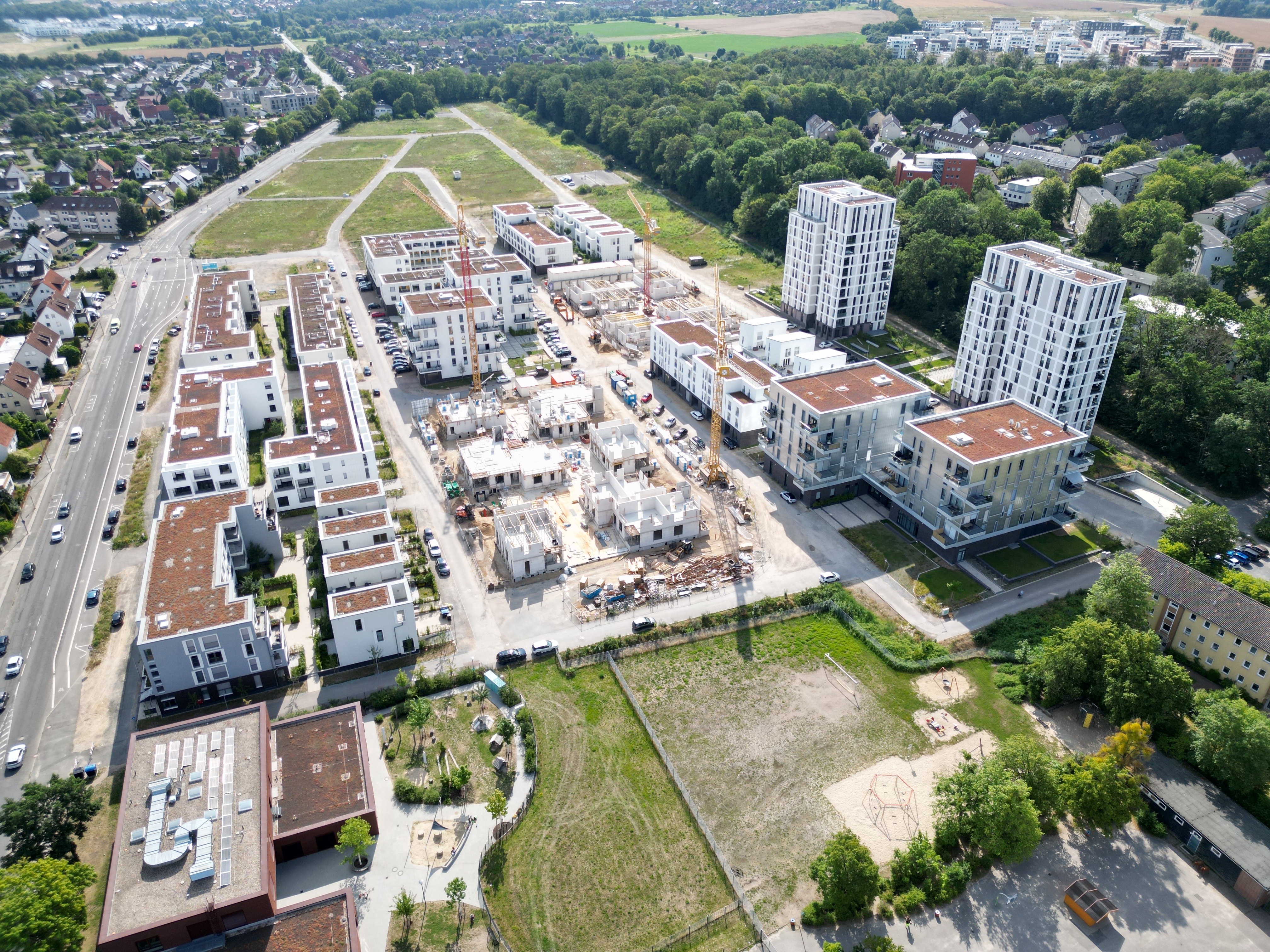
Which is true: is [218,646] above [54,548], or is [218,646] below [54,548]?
above

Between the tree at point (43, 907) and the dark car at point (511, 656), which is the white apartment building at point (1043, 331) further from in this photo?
the tree at point (43, 907)

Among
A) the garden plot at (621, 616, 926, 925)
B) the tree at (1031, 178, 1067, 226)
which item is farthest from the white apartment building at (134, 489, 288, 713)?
the tree at (1031, 178, 1067, 226)

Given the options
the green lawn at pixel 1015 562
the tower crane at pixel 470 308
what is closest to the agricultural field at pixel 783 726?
the green lawn at pixel 1015 562

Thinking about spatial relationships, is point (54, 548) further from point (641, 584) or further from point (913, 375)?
point (913, 375)

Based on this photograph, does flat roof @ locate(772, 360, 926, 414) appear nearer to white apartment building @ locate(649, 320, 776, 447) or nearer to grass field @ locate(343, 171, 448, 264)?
white apartment building @ locate(649, 320, 776, 447)

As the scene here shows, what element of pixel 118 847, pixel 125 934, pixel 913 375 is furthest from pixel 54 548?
pixel 913 375

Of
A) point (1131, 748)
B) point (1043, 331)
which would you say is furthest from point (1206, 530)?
point (1131, 748)

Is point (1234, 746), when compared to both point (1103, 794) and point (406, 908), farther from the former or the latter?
point (406, 908)
